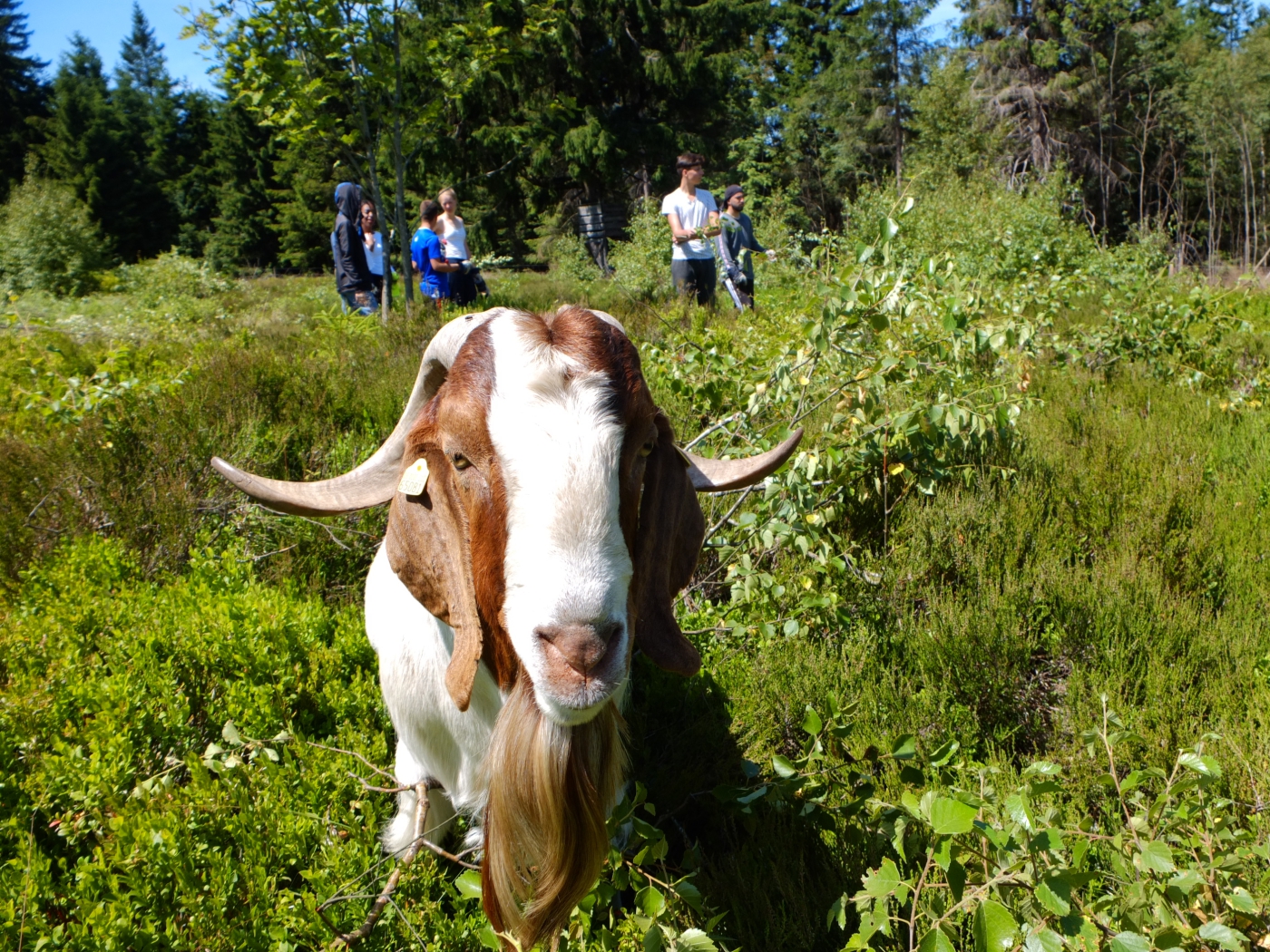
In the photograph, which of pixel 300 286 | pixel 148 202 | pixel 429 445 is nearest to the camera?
pixel 429 445

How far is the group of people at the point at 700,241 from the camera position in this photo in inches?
298

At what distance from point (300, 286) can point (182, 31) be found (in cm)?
1366

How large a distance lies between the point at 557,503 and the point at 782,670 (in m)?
1.92

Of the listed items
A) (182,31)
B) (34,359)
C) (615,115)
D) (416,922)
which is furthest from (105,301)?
(416,922)

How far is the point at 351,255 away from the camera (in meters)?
8.90

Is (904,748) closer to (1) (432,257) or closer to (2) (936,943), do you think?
(2) (936,943)

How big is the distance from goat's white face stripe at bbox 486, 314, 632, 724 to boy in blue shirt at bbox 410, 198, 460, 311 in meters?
6.86

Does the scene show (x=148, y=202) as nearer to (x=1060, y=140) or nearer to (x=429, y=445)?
(x=1060, y=140)

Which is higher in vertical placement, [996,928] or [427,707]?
[427,707]

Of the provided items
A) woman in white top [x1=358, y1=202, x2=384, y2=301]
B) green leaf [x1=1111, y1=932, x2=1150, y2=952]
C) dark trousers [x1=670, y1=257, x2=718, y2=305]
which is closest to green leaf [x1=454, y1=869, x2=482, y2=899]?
green leaf [x1=1111, y1=932, x2=1150, y2=952]

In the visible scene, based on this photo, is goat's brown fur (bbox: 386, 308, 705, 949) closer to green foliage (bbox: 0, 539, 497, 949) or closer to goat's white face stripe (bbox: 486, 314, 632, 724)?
goat's white face stripe (bbox: 486, 314, 632, 724)

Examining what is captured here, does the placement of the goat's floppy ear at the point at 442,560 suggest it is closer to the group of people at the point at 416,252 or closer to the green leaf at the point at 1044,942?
the green leaf at the point at 1044,942

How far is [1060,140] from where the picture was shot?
2630 centimetres

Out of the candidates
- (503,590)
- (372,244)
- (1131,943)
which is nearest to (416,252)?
(372,244)
